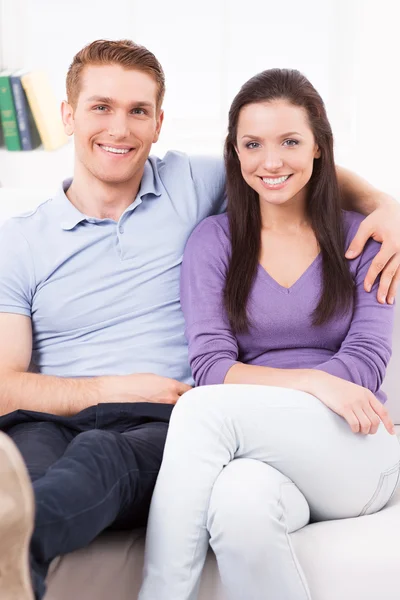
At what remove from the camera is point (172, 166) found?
2.14 metres

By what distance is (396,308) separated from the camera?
214 centimetres

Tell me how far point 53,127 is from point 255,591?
248 cm

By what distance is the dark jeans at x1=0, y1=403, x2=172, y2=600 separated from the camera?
4.02ft

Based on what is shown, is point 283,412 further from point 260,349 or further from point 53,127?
point 53,127

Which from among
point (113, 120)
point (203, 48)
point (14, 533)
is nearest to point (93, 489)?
point (14, 533)

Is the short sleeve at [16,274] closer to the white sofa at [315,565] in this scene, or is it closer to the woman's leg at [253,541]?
the white sofa at [315,565]

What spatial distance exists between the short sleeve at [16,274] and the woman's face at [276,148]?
0.56 meters

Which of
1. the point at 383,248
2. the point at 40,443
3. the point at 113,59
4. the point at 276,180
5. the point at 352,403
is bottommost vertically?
the point at 40,443

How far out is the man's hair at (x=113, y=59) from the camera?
78.3 inches

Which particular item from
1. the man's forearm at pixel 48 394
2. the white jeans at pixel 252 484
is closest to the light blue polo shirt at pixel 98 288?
the man's forearm at pixel 48 394

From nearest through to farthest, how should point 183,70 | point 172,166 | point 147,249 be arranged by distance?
point 147,249 < point 172,166 < point 183,70

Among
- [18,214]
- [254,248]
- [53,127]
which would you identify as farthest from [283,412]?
[53,127]

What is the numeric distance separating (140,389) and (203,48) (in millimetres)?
2251

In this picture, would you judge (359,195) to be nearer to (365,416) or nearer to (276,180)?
(276,180)
